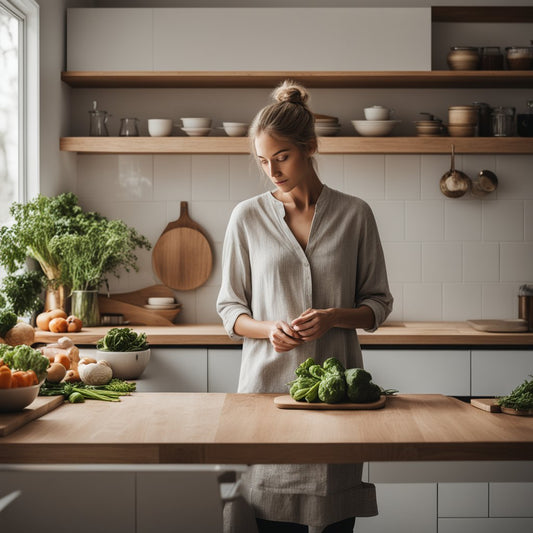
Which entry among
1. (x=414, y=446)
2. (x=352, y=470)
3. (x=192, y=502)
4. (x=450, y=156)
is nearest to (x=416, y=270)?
(x=450, y=156)

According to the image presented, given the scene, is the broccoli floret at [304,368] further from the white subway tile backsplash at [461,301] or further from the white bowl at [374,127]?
the white subway tile backsplash at [461,301]

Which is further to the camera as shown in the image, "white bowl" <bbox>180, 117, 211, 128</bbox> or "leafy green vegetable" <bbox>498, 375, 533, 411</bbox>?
"white bowl" <bbox>180, 117, 211, 128</bbox>

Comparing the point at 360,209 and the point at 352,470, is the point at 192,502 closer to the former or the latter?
the point at 352,470

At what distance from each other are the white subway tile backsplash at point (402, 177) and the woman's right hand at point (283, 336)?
2.41 meters

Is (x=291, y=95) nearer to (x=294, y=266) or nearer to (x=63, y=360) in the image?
(x=294, y=266)

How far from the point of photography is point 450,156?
4359mm

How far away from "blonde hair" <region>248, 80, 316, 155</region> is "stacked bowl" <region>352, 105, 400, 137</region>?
6.01ft

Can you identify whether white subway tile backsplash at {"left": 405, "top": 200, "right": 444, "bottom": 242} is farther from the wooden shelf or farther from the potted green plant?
the potted green plant

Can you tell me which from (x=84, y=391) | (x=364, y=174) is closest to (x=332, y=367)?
(x=84, y=391)

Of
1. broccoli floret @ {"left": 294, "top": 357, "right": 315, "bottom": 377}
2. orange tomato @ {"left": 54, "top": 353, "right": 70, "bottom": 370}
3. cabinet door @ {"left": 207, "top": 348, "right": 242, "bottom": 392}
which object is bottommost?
cabinet door @ {"left": 207, "top": 348, "right": 242, "bottom": 392}

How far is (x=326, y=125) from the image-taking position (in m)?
4.07

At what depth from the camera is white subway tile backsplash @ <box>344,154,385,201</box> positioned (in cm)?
436

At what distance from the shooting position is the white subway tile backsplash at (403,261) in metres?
4.38

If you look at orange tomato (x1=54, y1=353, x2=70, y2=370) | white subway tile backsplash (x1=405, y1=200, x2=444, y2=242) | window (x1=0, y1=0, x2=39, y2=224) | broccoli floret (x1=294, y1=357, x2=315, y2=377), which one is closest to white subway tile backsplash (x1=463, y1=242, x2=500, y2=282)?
white subway tile backsplash (x1=405, y1=200, x2=444, y2=242)
